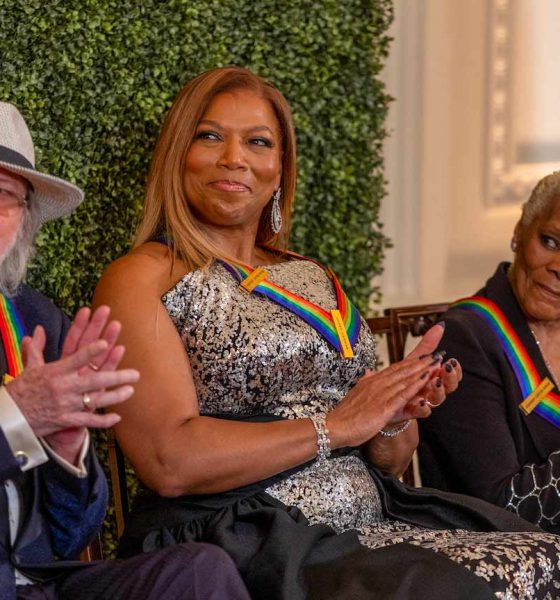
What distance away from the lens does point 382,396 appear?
280 cm

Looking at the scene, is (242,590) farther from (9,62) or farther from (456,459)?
(9,62)

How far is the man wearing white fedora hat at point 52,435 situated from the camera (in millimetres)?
2129

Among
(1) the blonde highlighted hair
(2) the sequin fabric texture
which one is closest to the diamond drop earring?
(1) the blonde highlighted hair

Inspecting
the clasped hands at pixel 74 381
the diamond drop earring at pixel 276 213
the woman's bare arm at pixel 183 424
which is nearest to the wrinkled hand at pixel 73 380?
the clasped hands at pixel 74 381

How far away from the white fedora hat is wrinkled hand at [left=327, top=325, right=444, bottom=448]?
0.79 meters

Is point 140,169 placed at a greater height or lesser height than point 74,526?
greater

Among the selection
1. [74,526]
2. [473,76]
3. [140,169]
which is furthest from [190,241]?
[473,76]

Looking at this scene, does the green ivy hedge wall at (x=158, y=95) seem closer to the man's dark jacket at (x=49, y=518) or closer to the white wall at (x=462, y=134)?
the white wall at (x=462, y=134)

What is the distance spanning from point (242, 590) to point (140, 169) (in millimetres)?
1553

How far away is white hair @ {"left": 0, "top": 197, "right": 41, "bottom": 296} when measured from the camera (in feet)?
8.40

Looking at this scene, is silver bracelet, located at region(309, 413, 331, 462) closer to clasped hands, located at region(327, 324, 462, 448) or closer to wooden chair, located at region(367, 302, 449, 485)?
clasped hands, located at region(327, 324, 462, 448)

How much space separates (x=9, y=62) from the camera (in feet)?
10.6

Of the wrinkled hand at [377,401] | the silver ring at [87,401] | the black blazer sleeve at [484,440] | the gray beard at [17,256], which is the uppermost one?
the gray beard at [17,256]

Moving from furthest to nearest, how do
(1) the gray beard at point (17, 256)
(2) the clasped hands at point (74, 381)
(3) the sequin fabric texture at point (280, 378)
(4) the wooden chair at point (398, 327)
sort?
(4) the wooden chair at point (398, 327) → (3) the sequin fabric texture at point (280, 378) → (1) the gray beard at point (17, 256) → (2) the clasped hands at point (74, 381)
